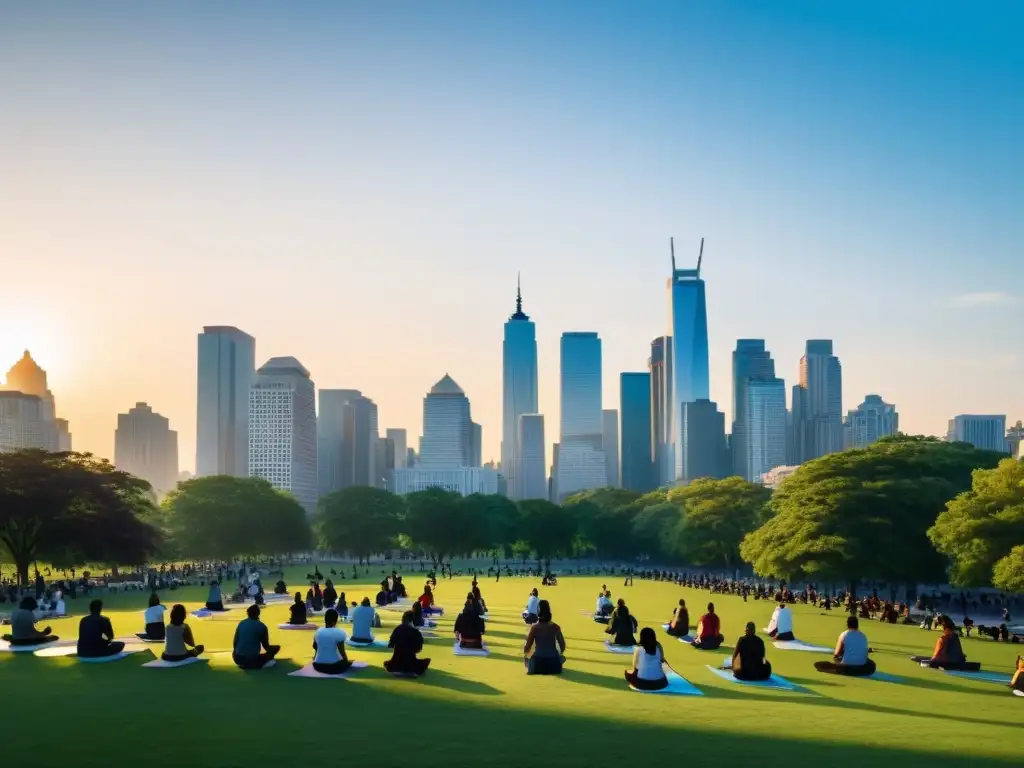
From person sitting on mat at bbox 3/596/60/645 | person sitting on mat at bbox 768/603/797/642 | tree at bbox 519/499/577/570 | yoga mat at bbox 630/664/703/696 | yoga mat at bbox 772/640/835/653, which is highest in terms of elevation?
person sitting on mat at bbox 3/596/60/645

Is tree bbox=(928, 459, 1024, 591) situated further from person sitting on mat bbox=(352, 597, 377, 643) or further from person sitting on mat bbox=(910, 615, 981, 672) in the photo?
person sitting on mat bbox=(352, 597, 377, 643)

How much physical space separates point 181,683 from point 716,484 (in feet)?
304

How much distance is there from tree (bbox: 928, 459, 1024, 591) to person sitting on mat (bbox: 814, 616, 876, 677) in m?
27.0

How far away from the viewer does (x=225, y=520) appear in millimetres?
104875

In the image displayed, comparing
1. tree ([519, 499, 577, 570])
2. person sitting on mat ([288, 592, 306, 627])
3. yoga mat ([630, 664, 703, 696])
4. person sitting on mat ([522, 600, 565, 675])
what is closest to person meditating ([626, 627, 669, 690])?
yoga mat ([630, 664, 703, 696])

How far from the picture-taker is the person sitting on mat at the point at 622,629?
2492cm

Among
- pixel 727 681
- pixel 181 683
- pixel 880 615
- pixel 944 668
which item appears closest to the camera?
pixel 181 683

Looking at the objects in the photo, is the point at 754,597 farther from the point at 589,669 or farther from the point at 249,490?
the point at 249,490

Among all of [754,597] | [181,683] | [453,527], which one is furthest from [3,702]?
[453,527]

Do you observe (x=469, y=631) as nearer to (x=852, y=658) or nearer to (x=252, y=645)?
(x=252, y=645)

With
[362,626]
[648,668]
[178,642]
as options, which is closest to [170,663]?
[178,642]

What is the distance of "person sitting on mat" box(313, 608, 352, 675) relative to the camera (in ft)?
60.3

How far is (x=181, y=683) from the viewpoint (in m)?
17.5

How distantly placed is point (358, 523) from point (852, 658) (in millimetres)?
107603
